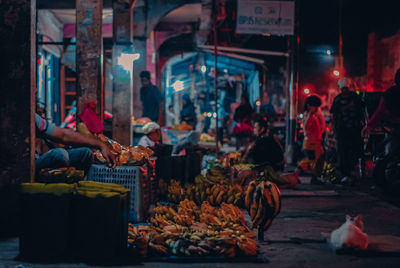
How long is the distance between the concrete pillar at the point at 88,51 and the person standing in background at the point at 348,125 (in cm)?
519

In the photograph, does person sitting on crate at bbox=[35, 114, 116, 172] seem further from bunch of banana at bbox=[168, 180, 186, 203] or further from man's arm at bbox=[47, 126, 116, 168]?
bunch of banana at bbox=[168, 180, 186, 203]

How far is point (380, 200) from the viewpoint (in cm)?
805

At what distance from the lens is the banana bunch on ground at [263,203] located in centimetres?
487

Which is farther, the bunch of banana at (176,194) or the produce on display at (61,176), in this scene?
the bunch of banana at (176,194)

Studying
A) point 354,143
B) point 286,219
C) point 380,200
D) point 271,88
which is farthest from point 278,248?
point 271,88

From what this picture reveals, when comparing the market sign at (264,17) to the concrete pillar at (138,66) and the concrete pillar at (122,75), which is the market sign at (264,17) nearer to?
the concrete pillar at (122,75)

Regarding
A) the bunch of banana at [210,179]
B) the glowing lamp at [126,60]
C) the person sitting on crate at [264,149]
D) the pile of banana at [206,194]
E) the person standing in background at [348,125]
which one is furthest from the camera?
the glowing lamp at [126,60]

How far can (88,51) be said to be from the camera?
8953 mm

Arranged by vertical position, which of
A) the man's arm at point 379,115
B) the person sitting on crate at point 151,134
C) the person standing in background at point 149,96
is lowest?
the person sitting on crate at point 151,134

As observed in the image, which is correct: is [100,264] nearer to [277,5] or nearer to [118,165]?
[118,165]

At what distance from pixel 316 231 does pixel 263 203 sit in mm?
1129

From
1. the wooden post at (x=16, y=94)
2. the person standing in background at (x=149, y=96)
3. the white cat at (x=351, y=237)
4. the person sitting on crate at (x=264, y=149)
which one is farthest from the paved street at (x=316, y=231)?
the person standing in background at (x=149, y=96)

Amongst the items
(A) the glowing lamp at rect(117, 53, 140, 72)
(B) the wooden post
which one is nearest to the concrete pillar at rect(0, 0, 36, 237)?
(B) the wooden post

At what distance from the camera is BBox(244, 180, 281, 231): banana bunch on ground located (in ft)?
16.0
